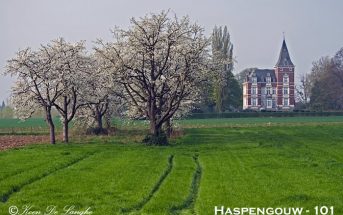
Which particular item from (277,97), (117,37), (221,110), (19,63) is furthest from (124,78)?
(277,97)

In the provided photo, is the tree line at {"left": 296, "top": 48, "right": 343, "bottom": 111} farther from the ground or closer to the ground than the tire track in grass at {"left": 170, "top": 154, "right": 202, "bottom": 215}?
farther from the ground

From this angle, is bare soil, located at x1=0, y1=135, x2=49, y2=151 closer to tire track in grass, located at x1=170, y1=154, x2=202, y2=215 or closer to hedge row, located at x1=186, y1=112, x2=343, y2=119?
tire track in grass, located at x1=170, y1=154, x2=202, y2=215

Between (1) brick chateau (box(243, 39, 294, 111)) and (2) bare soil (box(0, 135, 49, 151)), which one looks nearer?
(2) bare soil (box(0, 135, 49, 151))

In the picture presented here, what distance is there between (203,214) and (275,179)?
289 inches

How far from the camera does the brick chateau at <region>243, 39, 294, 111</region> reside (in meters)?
137

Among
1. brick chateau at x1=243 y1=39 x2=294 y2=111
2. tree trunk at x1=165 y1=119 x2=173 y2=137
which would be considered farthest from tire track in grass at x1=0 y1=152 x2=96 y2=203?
brick chateau at x1=243 y1=39 x2=294 y2=111

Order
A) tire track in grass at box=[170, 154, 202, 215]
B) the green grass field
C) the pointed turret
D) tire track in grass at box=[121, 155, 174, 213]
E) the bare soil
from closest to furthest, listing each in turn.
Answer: tire track in grass at box=[170, 154, 202, 215] < tire track in grass at box=[121, 155, 174, 213] < the green grass field < the bare soil < the pointed turret

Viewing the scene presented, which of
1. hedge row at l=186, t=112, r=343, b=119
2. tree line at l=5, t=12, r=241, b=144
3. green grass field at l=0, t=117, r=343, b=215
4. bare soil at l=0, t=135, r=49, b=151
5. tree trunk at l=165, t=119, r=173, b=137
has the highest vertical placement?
tree line at l=5, t=12, r=241, b=144

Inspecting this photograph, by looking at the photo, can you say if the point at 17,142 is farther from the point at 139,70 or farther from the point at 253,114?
the point at 253,114

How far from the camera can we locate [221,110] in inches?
4134

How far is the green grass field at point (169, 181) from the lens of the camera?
1534 cm


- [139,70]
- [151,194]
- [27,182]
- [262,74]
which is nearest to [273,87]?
[262,74]

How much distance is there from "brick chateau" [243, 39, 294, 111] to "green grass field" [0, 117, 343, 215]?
352 ft

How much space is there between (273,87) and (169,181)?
12336 centimetres
